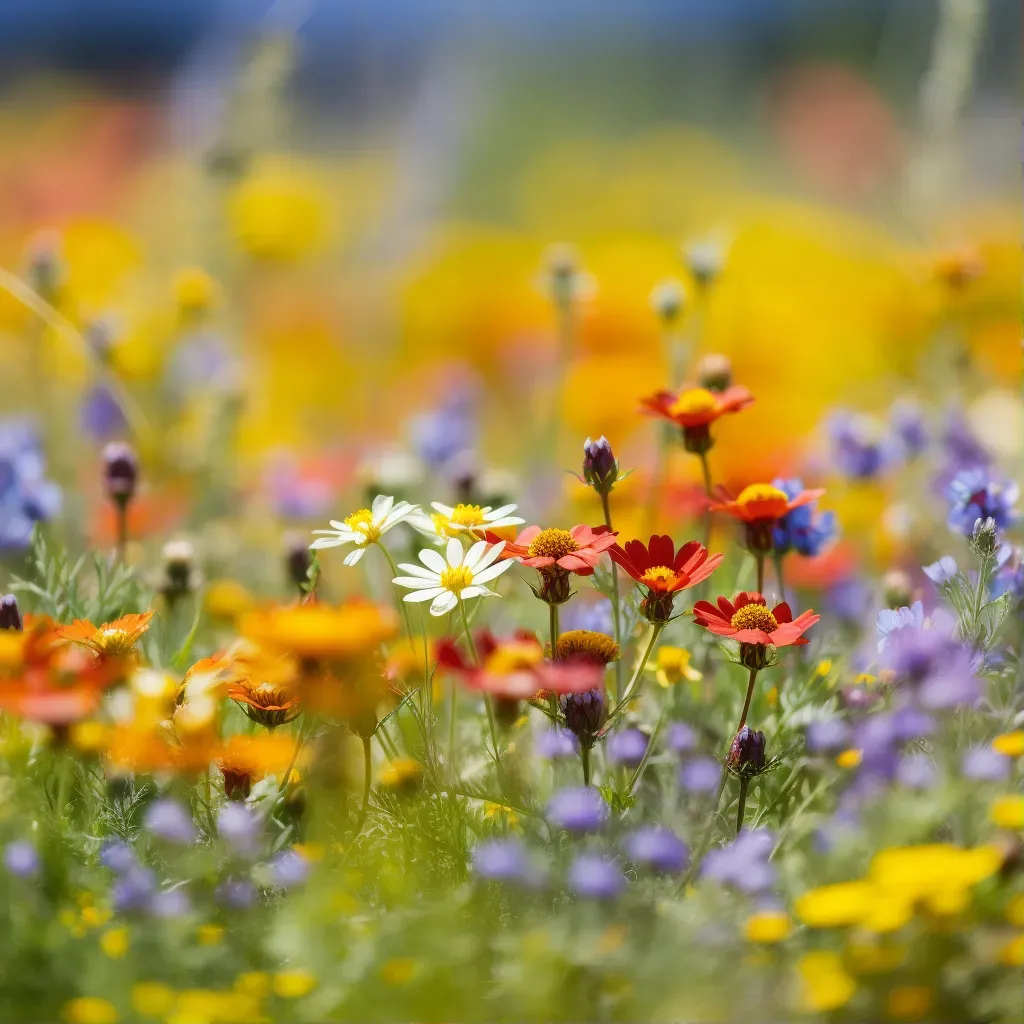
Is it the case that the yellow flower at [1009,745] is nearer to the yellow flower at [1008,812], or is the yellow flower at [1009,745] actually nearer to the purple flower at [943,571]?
the yellow flower at [1008,812]

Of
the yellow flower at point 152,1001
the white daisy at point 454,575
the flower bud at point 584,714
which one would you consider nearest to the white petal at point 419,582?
the white daisy at point 454,575

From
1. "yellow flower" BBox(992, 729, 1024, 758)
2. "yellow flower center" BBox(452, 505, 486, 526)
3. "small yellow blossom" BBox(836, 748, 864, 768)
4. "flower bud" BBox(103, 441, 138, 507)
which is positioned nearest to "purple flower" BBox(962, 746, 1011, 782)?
"yellow flower" BBox(992, 729, 1024, 758)

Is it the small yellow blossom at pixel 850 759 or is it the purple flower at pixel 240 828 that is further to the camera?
the small yellow blossom at pixel 850 759

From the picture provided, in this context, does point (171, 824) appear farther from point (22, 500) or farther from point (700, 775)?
point (22, 500)

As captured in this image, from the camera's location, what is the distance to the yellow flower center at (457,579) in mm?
1075

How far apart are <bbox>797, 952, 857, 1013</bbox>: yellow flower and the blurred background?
0.60 meters

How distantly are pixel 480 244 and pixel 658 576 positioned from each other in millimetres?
3545

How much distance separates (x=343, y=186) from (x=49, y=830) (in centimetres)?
441

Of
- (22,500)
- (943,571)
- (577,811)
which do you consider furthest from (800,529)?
(22,500)

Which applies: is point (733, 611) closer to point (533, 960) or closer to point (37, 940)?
point (533, 960)

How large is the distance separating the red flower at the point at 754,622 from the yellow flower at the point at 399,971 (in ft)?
1.16

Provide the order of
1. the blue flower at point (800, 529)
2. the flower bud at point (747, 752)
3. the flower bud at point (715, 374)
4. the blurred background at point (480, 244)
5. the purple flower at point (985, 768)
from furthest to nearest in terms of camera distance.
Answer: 1. the blurred background at point (480, 244)
2. the flower bud at point (715, 374)
3. the blue flower at point (800, 529)
4. the flower bud at point (747, 752)
5. the purple flower at point (985, 768)

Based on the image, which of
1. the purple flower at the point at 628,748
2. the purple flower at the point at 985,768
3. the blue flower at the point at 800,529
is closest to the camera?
the purple flower at the point at 985,768

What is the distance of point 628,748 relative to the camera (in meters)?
1.13
